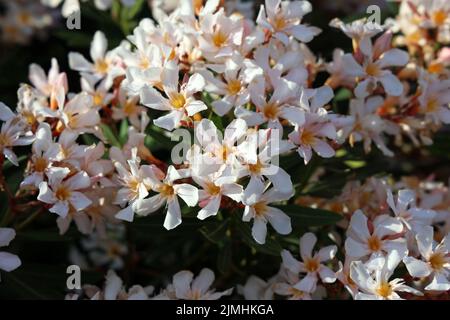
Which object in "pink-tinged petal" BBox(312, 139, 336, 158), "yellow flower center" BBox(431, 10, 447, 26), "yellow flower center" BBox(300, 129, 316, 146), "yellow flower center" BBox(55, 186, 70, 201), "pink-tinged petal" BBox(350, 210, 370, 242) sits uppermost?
"yellow flower center" BBox(431, 10, 447, 26)

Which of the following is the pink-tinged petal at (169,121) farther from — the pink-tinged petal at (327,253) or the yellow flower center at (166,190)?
the pink-tinged petal at (327,253)

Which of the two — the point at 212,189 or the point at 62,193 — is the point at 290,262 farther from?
the point at 62,193

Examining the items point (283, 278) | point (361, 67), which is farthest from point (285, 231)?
point (361, 67)

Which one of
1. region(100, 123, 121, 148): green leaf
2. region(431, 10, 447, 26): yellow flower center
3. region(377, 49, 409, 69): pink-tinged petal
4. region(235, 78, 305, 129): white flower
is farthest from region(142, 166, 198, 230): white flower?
region(431, 10, 447, 26): yellow flower center

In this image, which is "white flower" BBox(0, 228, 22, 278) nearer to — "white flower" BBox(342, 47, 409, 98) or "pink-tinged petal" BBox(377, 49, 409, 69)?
"white flower" BBox(342, 47, 409, 98)

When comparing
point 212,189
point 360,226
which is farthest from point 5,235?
point 360,226

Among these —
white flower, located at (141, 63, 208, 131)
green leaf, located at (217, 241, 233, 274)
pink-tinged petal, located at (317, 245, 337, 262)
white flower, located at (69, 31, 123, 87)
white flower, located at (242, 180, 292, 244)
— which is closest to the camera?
white flower, located at (242, 180, 292, 244)
